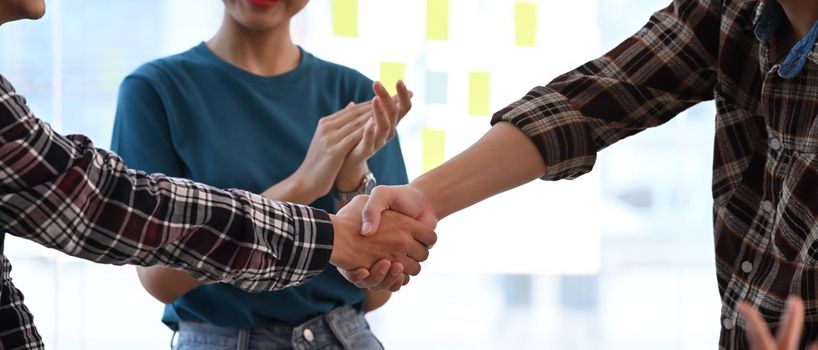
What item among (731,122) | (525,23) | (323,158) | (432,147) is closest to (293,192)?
(323,158)

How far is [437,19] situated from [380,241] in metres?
1.59

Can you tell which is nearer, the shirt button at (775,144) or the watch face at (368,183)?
the shirt button at (775,144)

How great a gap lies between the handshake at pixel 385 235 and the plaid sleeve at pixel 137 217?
19 centimetres

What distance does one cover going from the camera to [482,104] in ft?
11.0

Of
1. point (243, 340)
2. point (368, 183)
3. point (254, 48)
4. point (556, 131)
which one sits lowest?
point (243, 340)

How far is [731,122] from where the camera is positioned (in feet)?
5.48

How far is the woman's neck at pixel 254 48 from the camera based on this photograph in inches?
80.8

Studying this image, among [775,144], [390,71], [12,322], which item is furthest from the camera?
[390,71]

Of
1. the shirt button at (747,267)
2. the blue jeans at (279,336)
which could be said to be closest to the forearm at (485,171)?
the blue jeans at (279,336)

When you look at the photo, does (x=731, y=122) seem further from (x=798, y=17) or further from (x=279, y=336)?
(x=279, y=336)

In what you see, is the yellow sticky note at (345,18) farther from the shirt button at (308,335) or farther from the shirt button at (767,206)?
the shirt button at (767,206)

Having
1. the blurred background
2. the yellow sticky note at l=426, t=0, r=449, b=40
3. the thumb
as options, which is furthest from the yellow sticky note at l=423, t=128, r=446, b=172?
the thumb

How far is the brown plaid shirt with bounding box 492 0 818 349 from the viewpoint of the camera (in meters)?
1.50

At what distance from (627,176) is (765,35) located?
1896mm
